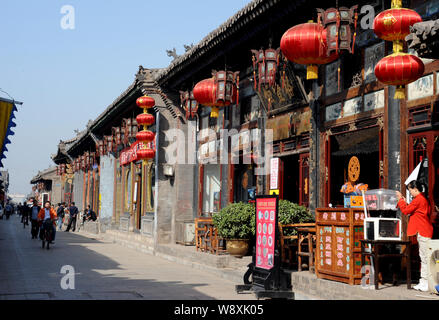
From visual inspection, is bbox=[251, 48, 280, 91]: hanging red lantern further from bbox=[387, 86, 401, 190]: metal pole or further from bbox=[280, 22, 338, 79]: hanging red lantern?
bbox=[387, 86, 401, 190]: metal pole

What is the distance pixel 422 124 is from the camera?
848cm

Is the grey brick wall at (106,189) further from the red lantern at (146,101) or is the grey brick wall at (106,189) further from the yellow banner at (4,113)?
the yellow banner at (4,113)

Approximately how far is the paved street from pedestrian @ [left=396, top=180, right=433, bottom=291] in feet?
9.78

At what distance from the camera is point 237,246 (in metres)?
12.4

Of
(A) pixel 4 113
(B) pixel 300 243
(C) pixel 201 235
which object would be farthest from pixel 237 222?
(A) pixel 4 113

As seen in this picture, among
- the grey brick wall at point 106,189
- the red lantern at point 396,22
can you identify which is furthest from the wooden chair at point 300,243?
the grey brick wall at point 106,189

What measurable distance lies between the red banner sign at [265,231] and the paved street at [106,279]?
0.70 m

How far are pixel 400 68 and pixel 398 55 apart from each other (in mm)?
201

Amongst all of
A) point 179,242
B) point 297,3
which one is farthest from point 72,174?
point 297,3

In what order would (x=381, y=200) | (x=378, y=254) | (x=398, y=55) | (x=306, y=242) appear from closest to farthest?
1. (x=398, y=55)
2. (x=378, y=254)
3. (x=381, y=200)
4. (x=306, y=242)

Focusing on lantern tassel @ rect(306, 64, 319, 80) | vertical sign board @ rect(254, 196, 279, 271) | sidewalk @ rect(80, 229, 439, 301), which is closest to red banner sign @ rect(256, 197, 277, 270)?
vertical sign board @ rect(254, 196, 279, 271)

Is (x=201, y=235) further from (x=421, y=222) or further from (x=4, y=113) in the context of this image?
(x=421, y=222)

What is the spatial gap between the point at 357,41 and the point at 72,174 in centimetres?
3734
